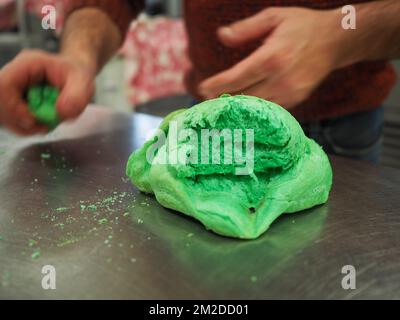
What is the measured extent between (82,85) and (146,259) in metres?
0.59

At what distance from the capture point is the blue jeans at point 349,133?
1.35m

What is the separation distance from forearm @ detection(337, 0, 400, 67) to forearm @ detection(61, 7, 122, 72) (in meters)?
0.68

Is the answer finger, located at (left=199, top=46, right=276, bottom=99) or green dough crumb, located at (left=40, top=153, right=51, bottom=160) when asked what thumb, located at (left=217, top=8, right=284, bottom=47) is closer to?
finger, located at (left=199, top=46, right=276, bottom=99)

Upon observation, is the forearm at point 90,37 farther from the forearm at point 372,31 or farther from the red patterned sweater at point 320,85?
the forearm at point 372,31

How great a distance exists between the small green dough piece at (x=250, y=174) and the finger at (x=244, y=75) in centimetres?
11

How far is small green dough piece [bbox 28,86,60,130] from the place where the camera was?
117 cm

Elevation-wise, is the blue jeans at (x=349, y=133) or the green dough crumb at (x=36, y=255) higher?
the blue jeans at (x=349, y=133)

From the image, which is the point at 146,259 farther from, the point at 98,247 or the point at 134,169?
the point at 134,169

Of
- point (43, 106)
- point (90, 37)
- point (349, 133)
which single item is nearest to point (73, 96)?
point (43, 106)

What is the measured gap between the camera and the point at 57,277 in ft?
2.23

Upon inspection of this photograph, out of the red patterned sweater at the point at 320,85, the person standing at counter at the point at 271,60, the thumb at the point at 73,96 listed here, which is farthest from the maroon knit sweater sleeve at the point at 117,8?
the thumb at the point at 73,96

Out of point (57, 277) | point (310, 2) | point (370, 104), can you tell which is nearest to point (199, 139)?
point (57, 277)

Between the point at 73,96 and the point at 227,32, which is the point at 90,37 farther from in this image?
the point at 227,32

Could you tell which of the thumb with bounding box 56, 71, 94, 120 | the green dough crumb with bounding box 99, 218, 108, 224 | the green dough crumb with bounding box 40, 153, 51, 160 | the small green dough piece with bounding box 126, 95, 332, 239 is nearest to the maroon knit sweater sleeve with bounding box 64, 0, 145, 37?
the thumb with bounding box 56, 71, 94, 120
